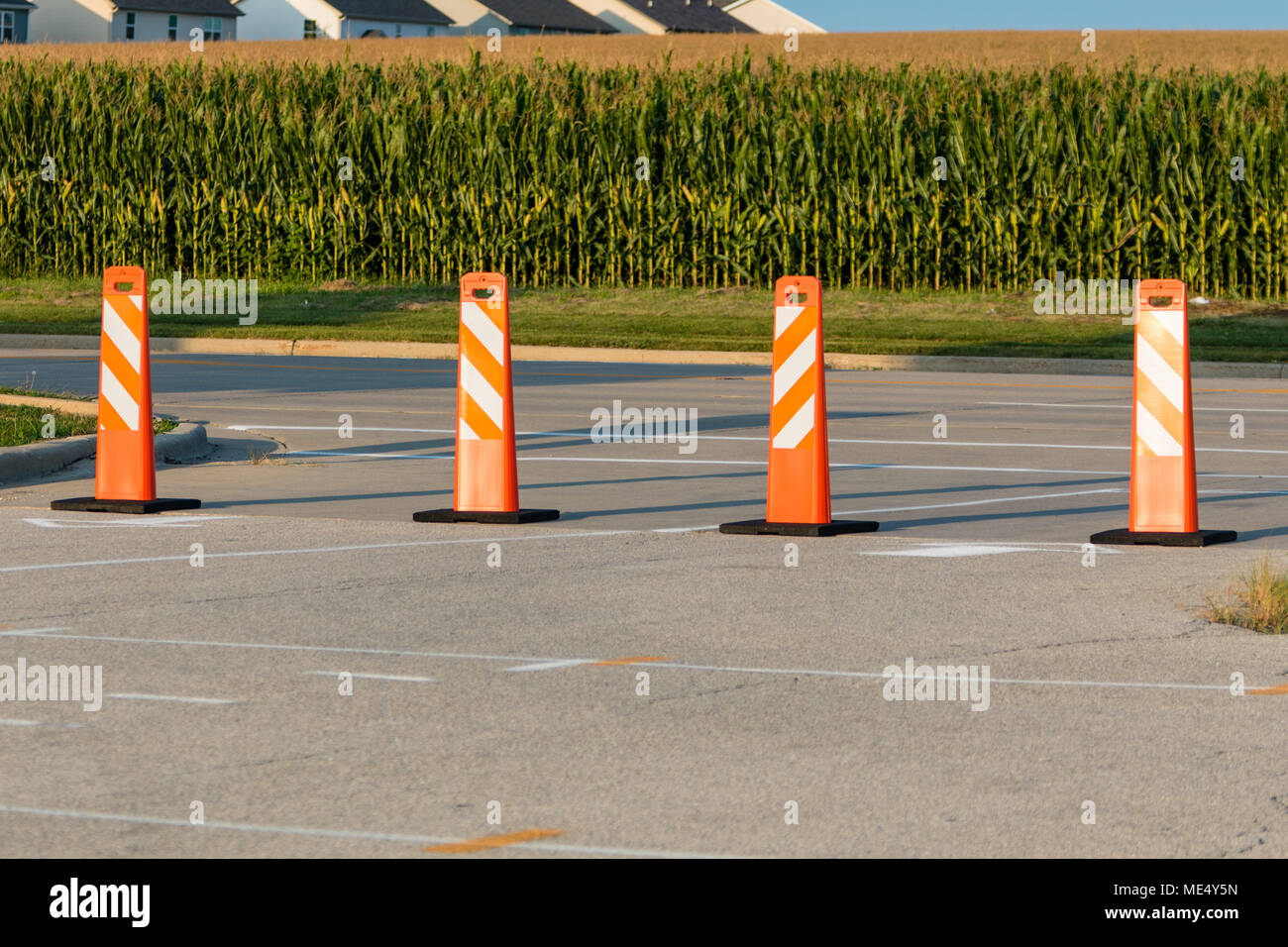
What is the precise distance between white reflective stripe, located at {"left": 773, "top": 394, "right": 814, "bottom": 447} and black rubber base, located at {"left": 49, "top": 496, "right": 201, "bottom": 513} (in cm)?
349

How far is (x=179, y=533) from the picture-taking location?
1043 cm

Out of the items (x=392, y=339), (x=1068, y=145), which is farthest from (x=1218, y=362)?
(x=392, y=339)

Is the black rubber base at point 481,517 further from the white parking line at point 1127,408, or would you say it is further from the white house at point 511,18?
the white house at point 511,18

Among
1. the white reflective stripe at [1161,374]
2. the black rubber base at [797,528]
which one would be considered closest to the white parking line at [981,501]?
the black rubber base at [797,528]

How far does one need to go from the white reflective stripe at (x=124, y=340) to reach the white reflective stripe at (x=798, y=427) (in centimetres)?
371

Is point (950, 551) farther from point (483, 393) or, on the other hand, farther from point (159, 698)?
point (159, 698)

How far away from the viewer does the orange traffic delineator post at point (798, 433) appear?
10.5 meters

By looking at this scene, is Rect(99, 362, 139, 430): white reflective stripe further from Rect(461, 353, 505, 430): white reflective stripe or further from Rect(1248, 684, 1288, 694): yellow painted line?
Rect(1248, 684, 1288, 694): yellow painted line

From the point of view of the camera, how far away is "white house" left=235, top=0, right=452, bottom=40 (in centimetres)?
10444

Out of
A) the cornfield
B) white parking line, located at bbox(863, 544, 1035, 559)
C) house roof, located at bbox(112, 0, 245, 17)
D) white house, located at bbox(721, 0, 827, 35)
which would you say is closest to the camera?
white parking line, located at bbox(863, 544, 1035, 559)

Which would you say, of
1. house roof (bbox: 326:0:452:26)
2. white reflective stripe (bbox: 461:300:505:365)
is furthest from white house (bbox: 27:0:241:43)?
white reflective stripe (bbox: 461:300:505:365)

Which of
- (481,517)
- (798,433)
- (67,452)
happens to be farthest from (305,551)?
(67,452)
